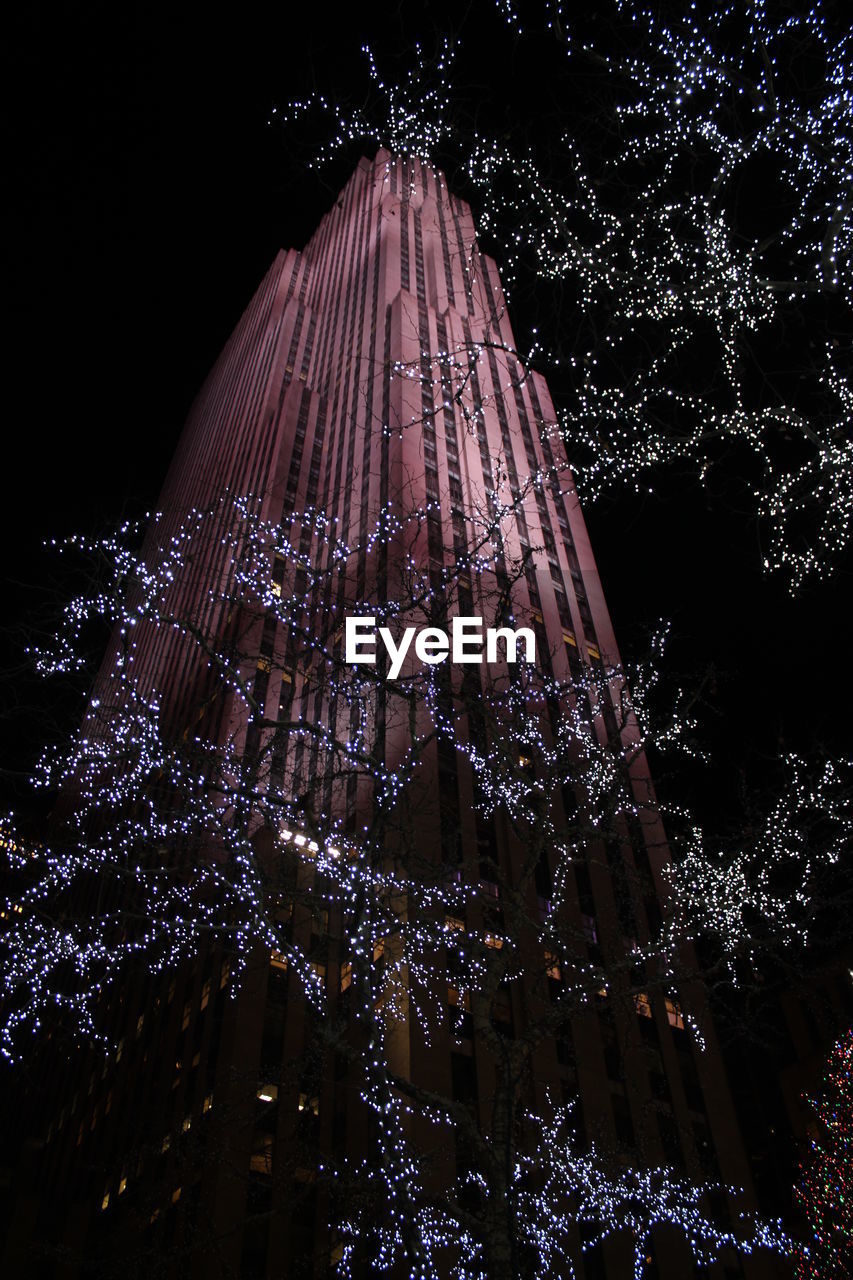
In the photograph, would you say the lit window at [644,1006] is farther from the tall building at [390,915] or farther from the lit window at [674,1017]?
the lit window at [674,1017]

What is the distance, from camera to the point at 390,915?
9.34m

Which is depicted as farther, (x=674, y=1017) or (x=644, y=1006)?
(x=674, y=1017)

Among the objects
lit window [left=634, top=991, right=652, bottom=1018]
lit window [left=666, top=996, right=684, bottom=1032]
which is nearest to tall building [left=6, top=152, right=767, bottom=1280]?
lit window [left=666, top=996, right=684, bottom=1032]

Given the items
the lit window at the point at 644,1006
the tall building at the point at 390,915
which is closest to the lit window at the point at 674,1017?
the tall building at the point at 390,915

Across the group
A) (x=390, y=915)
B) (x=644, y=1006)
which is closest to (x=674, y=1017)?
(x=644, y=1006)

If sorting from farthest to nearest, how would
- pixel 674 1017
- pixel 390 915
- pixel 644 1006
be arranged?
pixel 674 1017
pixel 644 1006
pixel 390 915

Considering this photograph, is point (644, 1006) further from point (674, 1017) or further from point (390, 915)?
point (390, 915)

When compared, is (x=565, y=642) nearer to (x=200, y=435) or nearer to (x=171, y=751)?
(x=171, y=751)

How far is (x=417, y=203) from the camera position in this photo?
2653 inches

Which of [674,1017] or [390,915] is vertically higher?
[674,1017]

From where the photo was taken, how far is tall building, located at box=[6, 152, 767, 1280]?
30.1ft

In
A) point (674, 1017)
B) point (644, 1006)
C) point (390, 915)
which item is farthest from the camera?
point (674, 1017)

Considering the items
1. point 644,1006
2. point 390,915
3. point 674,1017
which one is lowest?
point 390,915

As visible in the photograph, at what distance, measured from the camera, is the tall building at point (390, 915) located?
30.1 ft
